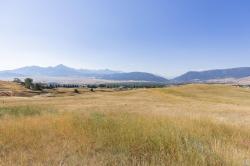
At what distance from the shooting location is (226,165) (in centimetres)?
503

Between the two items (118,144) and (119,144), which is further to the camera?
(118,144)

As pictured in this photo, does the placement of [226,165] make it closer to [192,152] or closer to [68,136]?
[192,152]

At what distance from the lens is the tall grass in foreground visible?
5465 millimetres

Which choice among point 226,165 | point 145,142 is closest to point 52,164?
point 145,142

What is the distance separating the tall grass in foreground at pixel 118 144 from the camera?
5.46 metres

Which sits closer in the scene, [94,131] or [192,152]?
[192,152]

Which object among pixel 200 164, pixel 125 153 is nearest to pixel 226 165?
pixel 200 164

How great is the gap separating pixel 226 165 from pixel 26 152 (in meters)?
3.79

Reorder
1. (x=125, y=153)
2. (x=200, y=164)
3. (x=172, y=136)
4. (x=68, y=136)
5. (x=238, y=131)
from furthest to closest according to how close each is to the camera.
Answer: (x=238, y=131) → (x=68, y=136) → (x=172, y=136) → (x=125, y=153) → (x=200, y=164)

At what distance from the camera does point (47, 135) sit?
8.03 meters

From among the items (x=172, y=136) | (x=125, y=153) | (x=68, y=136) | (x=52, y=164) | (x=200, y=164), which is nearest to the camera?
(x=200, y=164)

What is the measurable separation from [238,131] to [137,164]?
500cm

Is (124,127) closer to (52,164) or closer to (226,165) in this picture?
(52,164)

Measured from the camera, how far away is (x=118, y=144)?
6.77m
